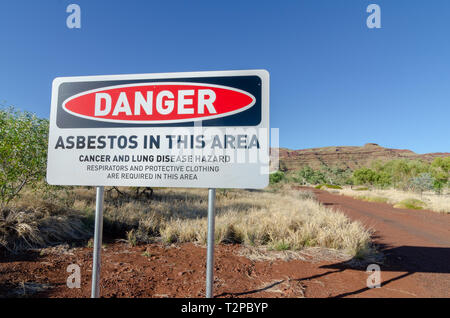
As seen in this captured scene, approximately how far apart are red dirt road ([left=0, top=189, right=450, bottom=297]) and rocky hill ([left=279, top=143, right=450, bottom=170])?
99.2 m

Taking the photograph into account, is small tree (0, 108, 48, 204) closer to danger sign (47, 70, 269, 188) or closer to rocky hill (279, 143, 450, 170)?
danger sign (47, 70, 269, 188)

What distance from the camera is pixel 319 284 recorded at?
3369 mm

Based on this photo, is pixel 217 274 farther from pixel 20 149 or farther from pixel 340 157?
pixel 340 157

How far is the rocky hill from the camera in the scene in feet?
348

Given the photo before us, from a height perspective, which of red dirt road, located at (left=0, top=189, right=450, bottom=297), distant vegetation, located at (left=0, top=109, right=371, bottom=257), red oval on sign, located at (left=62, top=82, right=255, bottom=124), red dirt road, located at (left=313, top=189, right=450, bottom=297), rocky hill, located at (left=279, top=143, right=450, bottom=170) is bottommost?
red dirt road, located at (left=313, top=189, right=450, bottom=297)

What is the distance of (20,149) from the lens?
5.24 m

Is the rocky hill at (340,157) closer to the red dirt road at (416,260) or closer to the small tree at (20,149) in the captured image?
the red dirt road at (416,260)

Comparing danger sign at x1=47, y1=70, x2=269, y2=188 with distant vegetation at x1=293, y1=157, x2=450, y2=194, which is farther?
distant vegetation at x1=293, y1=157, x2=450, y2=194

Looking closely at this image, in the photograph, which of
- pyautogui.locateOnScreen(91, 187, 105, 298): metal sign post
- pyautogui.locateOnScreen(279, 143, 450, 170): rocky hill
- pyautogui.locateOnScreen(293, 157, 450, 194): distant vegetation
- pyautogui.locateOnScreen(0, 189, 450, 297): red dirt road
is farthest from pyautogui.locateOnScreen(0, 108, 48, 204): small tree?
pyautogui.locateOnScreen(279, 143, 450, 170): rocky hill

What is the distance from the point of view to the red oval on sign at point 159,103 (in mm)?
2543

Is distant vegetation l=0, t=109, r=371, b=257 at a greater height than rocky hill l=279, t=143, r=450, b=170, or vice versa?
rocky hill l=279, t=143, r=450, b=170

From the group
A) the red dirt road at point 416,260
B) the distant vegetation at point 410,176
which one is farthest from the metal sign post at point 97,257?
the distant vegetation at point 410,176

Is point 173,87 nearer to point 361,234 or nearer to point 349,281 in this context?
Result: point 349,281

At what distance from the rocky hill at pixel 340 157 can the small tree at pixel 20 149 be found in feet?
326
